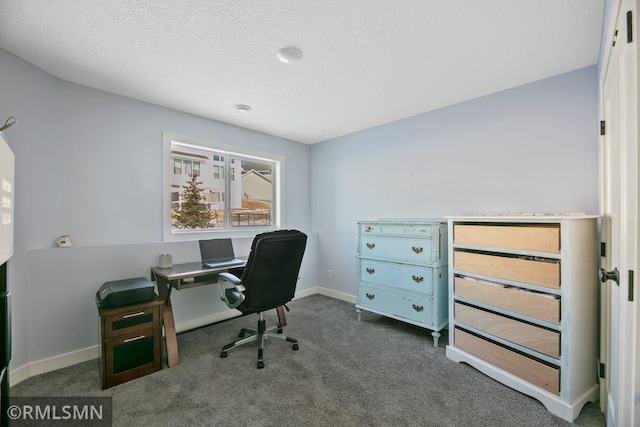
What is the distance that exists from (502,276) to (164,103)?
3.50 metres

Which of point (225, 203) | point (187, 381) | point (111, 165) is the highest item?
point (111, 165)

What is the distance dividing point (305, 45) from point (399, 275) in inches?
89.0

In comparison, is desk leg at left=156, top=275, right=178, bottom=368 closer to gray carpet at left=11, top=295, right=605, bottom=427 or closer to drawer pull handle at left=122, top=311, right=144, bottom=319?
gray carpet at left=11, top=295, right=605, bottom=427

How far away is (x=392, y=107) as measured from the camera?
2951 mm

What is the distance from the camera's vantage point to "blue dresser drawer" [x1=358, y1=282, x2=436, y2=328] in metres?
2.62

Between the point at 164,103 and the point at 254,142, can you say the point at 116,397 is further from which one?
the point at 254,142

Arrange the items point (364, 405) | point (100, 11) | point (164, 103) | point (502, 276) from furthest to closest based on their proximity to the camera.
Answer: point (164, 103)
point (502, 276)
point (364, 405)
point (100, 11)

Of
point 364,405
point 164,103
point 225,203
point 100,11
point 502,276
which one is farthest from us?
point 225,203

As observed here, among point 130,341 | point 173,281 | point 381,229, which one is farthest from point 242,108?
point 130,341

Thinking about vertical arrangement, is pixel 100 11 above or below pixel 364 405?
above

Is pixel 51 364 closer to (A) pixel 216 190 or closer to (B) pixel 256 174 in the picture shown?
(A) pixel 216 190

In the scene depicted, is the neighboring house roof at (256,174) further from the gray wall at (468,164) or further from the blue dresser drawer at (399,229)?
the blue dresser drawer at (399,229)

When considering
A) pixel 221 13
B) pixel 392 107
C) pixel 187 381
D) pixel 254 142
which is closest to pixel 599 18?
pixel 392 107

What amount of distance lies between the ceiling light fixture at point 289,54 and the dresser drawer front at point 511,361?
2.54m
